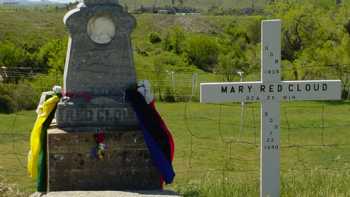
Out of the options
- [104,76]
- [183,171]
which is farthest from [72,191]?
[183,171]

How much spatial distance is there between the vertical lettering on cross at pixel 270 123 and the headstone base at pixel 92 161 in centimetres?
153

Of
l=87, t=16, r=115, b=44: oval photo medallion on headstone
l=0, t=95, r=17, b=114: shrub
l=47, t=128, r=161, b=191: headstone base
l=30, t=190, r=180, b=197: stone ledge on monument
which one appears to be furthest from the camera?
l=0, t=95, r=17, b=114: shrub

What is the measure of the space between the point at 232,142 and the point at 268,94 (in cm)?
973

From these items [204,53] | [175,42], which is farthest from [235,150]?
[175,42]

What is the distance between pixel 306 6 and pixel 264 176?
34.0m

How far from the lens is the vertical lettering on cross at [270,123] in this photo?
779 cm

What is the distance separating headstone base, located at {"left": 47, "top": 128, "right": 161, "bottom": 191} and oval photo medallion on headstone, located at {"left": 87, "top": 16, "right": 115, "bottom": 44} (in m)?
1.10

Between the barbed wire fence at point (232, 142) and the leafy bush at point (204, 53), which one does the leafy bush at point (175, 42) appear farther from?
the barbed wire fence at point (232, 142)

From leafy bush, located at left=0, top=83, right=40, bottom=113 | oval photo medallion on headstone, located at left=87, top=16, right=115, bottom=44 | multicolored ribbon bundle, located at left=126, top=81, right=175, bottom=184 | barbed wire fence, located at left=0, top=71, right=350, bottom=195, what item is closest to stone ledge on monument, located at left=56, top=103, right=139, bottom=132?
multicolored ribbon bundle, located at left=126, top=81, right=175, bottom=184

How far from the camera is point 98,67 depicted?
9070 mm

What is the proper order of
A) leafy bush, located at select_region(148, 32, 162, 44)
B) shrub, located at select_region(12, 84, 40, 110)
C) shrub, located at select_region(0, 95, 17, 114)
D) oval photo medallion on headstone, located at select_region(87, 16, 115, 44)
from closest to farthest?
oval photo medallion on headstone, located at select_region(87, 16, 115, 44)
shrub, located at select_region(0, 95, 17, 114)
shrub, located at select_region(12, 84, 40, 110)
leafy bush, located at select_region(148, 32, 162, 44)

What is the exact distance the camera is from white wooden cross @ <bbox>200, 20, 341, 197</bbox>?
25.5 ft

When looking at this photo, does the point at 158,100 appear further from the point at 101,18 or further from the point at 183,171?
the point at 101,18

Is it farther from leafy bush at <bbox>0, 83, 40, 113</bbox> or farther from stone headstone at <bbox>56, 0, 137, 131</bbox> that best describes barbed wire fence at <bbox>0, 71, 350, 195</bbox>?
stone headstone at <bbox>56, 0, 137, 131</bbox>
